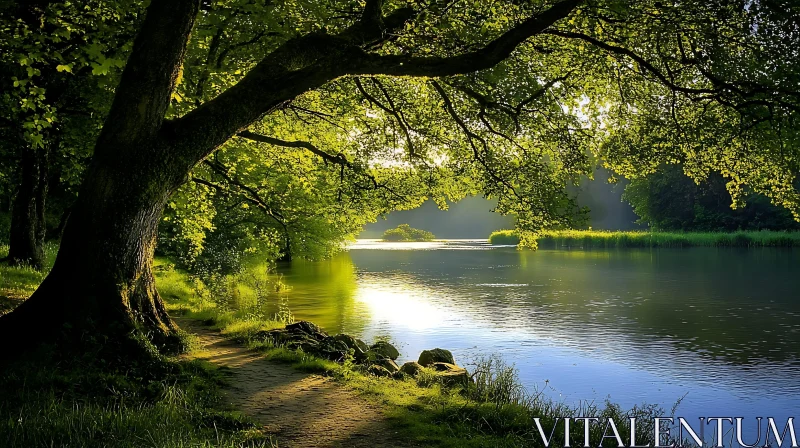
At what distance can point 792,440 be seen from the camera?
9.26 m

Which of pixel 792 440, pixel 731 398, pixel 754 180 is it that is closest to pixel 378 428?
pixel 792 440

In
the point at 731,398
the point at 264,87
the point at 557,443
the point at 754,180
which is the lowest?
the point at 731,398

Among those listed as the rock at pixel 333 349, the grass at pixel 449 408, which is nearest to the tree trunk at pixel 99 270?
the grass at pixel 449 408

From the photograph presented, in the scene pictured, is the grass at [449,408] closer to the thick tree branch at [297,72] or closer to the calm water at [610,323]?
the calm water at [610,323]

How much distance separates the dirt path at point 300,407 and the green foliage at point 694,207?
62.8 metres

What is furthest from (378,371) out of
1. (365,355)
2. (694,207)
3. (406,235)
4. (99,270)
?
(406,235)

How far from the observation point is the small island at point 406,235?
11969 cm

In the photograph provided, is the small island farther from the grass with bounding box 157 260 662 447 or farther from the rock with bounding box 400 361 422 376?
the grass with bounding box 157 260 662 447

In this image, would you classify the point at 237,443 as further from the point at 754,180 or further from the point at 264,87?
the point at 754,180

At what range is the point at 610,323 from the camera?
20.3 m

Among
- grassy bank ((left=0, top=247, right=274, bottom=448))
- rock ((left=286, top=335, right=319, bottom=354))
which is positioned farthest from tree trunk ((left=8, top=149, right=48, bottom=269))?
grassy bank ((left=0, top=247, right=274, bottom=448))

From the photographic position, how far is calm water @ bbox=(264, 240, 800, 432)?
13.0 m

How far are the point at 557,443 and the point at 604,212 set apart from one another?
127785 mm

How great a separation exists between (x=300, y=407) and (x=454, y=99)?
7.98 metres
